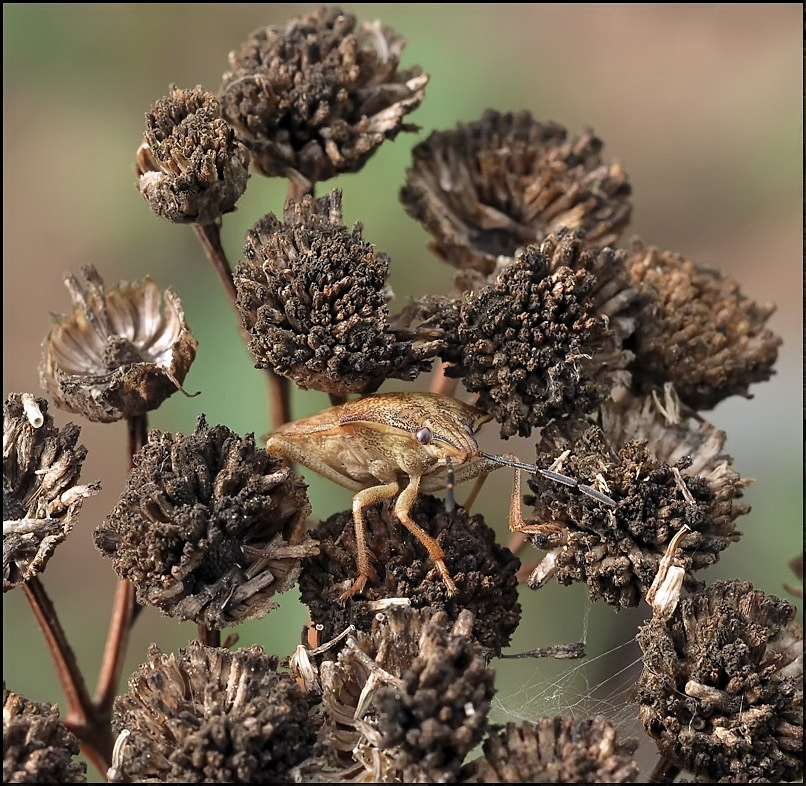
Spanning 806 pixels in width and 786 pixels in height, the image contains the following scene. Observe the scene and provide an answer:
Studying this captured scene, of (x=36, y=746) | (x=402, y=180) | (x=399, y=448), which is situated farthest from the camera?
(x=402, y=180)

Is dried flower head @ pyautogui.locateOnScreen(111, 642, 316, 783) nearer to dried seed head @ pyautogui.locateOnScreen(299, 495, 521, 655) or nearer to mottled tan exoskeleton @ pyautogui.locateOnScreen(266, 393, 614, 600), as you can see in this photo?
dried seed head @ pyautogui.locateOnScreen(299, 495, 521, 655)

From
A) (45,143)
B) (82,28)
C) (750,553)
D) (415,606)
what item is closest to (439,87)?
(82,28)

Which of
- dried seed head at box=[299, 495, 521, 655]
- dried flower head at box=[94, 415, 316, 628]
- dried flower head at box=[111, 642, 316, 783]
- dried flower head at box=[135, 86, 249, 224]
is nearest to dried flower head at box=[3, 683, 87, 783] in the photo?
dried flower head at box=[111, 642, 316, 783]

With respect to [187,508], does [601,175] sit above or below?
above

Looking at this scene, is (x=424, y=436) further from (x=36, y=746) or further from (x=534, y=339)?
(x=36, y=746)

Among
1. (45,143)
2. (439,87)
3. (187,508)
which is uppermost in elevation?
(45,143)

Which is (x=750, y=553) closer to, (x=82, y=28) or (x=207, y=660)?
(x=207, y=660)

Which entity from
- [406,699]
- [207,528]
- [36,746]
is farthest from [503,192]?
[36,746]
